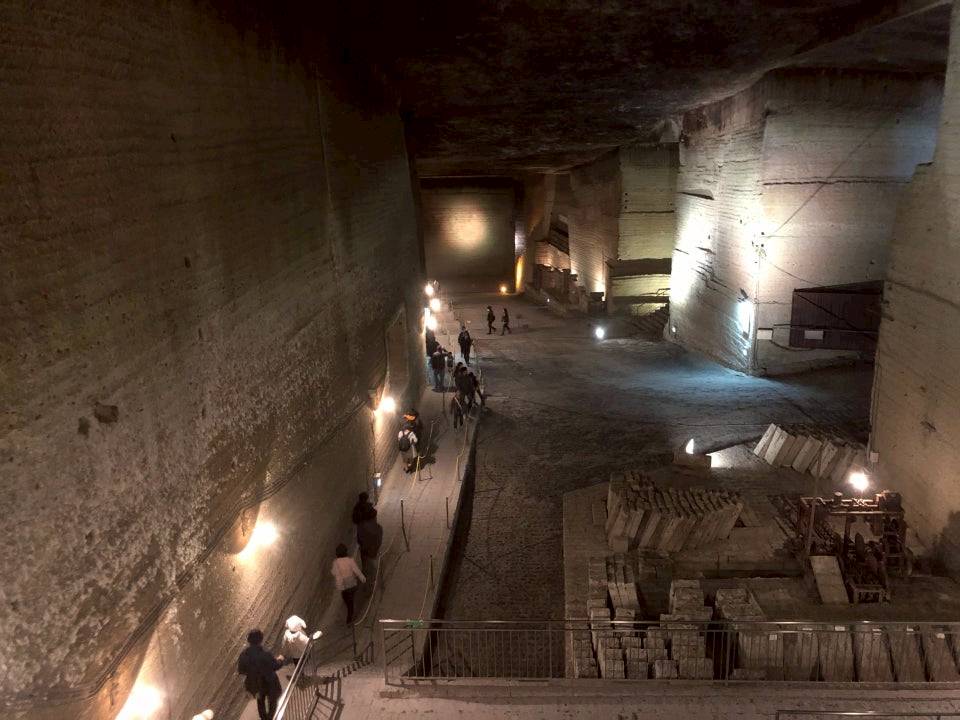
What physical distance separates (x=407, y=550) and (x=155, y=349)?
6.06 metres

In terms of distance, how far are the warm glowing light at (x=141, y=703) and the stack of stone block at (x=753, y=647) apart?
5274mm

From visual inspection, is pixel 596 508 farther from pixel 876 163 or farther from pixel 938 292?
pixel 876 163

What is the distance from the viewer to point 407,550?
32.8 ft

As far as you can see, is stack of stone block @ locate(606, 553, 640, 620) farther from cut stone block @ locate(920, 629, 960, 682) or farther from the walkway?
cut stone block @ locate(920, 629, 960, 682)

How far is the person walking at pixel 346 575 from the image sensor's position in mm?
8172

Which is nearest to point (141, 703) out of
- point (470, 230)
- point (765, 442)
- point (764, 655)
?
point (764, 655)

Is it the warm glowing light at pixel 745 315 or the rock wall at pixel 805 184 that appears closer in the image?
the rock wall at pixel 805 184

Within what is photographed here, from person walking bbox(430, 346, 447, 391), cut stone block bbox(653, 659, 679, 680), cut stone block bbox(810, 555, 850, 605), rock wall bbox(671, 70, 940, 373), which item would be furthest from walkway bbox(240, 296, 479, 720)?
rock wall bbox(671, 70, 940, 373)

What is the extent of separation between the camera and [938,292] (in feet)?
29.8

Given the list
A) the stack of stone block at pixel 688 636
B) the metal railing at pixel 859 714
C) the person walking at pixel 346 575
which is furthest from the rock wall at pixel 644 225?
the metal railing at pixel 859 714

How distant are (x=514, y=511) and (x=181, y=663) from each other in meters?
7.28

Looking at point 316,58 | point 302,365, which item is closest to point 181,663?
point 302,365

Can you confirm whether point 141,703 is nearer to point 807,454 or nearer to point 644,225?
point 807,454

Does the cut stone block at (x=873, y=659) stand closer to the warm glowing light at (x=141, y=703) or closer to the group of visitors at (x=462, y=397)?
the warm glowing light at (x=141, y=703)
